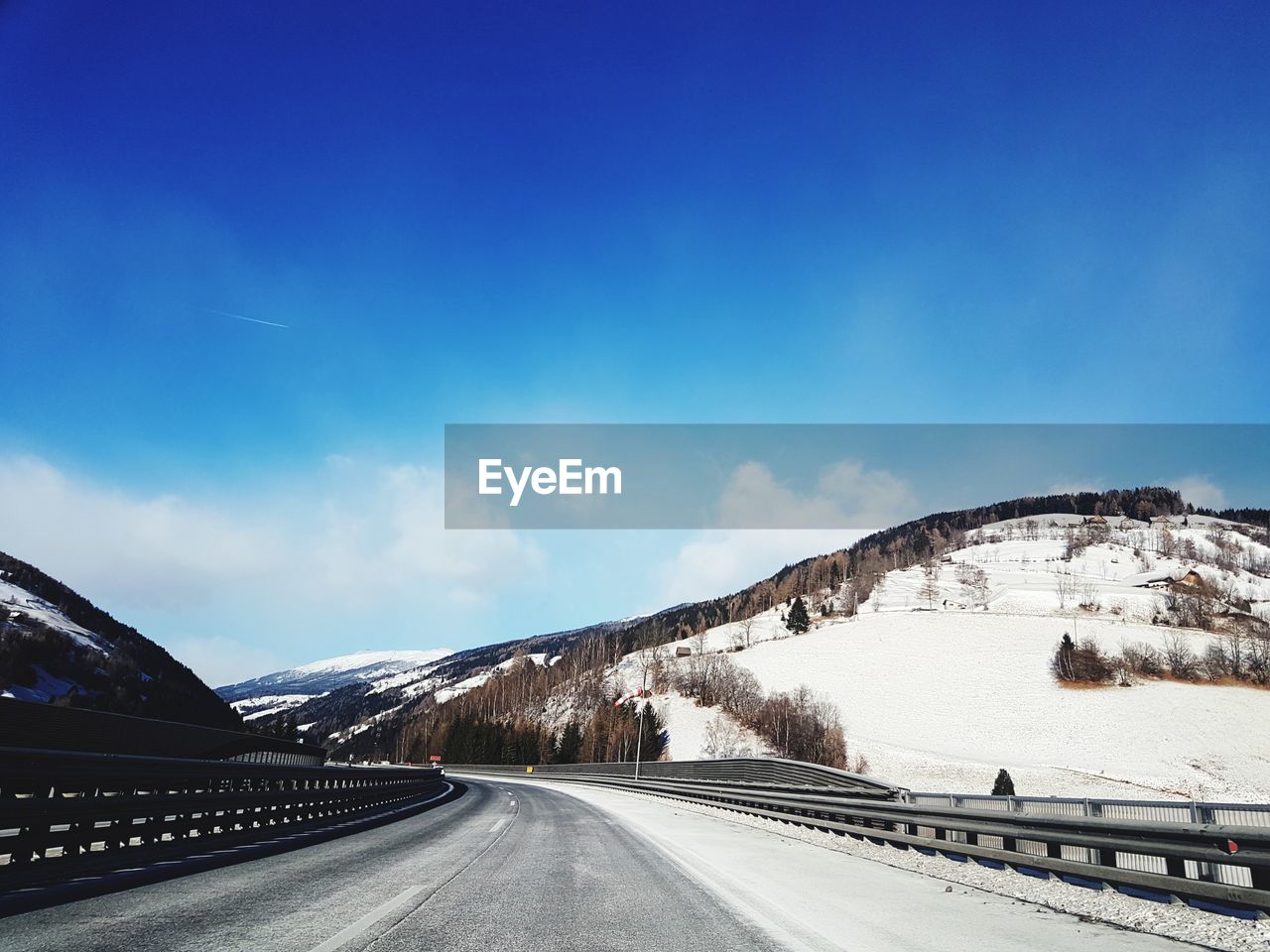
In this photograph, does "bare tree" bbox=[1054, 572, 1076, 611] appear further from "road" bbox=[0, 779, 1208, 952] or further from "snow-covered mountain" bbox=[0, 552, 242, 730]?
"snow-covered mountain" bbox=[0, 552, 242, 730]

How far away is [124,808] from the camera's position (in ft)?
26.1

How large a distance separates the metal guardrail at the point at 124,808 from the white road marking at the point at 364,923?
3.15m

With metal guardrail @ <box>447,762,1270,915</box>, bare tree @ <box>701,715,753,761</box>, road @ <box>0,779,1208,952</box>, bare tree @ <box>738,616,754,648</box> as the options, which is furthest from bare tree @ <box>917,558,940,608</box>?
road @ <box>0,779,1208,952</box>

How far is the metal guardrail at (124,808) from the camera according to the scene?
6.65m

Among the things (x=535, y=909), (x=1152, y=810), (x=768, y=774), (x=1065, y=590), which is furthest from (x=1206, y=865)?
(x=1065, y=590)

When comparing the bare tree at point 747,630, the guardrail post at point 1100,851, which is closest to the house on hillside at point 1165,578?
the bare tree at point 747,630

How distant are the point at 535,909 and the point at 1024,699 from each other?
9223 cm

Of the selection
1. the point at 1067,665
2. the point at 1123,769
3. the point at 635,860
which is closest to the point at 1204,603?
the point at 1067,665

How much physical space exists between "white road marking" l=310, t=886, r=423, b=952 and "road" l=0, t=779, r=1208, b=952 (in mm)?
17

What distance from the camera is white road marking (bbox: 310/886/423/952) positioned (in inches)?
191

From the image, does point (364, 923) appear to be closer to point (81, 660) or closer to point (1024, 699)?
point (1024, 699)

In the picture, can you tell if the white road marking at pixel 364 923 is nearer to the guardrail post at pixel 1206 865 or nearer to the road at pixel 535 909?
the road at pixel 535 909

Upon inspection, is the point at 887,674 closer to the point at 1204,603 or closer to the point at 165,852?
the point at 1204,603

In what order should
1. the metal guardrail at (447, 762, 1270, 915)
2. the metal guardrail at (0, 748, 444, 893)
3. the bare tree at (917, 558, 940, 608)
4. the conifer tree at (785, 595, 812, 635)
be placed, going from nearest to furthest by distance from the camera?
the metal guardrail at (447, 762, 1270, 915)
the metal guardrail at (0, 748, 444, 893)
the conifer tree at (785, 595, 812, 635)
the bare tree at (917, 558, 940, 608)
